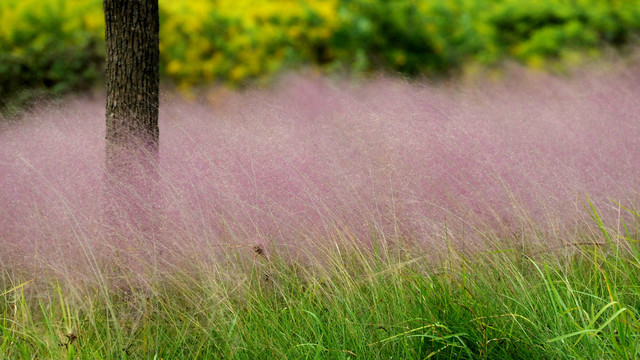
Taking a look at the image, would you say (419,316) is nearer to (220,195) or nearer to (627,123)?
(220,195)

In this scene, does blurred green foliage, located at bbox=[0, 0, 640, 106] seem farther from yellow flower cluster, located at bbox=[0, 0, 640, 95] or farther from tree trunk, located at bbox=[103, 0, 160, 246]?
tree trunk, located at bbox=[103, 0, 160, 246]

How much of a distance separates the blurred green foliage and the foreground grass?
13.1ft

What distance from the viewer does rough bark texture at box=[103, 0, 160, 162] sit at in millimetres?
3246

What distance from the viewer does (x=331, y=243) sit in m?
2.60

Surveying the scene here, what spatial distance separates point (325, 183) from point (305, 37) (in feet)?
14.2

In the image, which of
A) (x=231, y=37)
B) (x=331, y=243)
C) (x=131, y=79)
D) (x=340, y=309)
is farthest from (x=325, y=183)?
(x=231, y=37)

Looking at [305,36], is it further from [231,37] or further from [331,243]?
[331,243]

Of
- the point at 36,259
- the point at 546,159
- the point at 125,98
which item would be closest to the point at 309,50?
the point at 125,98

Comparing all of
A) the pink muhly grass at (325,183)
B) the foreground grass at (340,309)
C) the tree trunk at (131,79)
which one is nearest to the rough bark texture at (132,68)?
the tree trunk at (131,79)

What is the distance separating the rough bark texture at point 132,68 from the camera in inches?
128

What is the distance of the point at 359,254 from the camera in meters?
2.62

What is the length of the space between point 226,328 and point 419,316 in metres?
0.69

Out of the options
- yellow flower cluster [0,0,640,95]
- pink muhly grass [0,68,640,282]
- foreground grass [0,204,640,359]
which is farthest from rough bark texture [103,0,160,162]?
yellow flower cluster [0,0,640,95]

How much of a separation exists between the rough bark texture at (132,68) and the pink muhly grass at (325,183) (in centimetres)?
17
